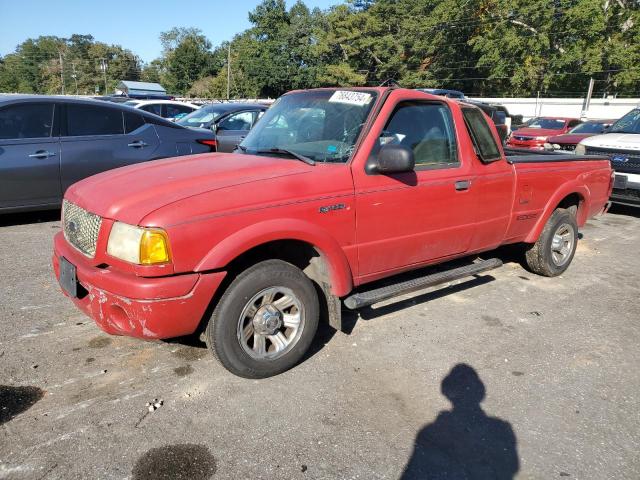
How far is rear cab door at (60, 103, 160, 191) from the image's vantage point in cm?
637

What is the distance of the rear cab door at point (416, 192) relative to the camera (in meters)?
3.55

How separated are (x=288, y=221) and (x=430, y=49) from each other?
2282 inches

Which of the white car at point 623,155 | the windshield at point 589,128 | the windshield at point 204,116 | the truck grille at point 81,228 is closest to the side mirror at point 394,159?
the truck grille at point 81,228

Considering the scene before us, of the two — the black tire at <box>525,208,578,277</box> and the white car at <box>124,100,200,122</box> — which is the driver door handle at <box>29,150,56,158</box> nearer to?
the black tire at <box>525,208,578,277</box>

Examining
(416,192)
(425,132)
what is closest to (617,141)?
(425,132)

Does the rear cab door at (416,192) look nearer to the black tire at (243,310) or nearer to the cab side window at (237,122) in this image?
the black tire at (243,310)

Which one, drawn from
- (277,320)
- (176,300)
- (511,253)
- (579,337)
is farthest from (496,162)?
(176,300)

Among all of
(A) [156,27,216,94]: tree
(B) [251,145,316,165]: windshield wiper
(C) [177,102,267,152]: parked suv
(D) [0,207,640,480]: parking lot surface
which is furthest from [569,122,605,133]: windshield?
(A) [156,27,216,94]: tree

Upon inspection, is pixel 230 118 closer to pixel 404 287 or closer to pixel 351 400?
pixel 404 287

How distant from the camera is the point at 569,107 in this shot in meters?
37.0

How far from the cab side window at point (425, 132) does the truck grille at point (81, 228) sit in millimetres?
2025

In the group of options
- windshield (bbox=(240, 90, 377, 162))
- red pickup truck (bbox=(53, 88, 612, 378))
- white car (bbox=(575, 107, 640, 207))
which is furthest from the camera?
white car (bbox=(575, 107, 640, 207))

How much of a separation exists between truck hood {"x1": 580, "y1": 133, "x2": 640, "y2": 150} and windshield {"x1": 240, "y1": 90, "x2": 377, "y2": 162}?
6.65 meters

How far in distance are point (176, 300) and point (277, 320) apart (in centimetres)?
70
